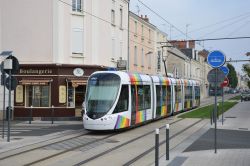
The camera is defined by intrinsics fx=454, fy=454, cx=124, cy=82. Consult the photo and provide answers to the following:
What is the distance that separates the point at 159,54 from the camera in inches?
2096

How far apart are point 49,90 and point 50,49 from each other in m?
2.72

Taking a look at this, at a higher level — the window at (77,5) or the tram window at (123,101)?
the window at (77,5)

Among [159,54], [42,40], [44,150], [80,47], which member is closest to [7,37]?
[42,40]

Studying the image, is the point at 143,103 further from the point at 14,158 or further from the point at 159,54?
the point at 159,54

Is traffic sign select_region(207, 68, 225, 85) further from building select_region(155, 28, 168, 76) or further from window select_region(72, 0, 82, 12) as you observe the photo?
building select_region(155, 28, 168, 76)

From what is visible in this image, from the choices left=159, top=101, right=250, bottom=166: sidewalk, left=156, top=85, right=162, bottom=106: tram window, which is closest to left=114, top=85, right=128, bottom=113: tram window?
left=159, top=101, right=250, bottom=166: sidewalk

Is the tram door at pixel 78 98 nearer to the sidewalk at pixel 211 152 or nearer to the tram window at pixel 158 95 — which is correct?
the tram window at pixel 158 95

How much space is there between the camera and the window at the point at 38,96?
30.2 meters

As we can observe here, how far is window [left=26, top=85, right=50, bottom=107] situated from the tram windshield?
9952 millimetres

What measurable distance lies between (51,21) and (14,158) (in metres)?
17.8

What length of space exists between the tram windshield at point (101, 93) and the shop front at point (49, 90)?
934 cm

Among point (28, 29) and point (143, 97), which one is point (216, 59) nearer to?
point (143, 97)

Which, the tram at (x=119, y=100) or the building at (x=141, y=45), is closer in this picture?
the tram at (x=119, y=100)

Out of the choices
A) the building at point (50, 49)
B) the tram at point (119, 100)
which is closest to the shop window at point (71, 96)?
the building at point (50, 49)
